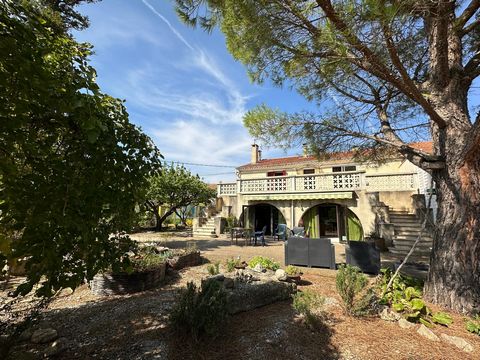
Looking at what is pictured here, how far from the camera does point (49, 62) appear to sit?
8.05ft

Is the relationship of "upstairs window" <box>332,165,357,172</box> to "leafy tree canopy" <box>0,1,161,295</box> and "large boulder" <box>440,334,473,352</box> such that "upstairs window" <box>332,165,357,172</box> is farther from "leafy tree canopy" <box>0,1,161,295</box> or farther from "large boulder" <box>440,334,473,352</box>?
"leafy tree canopy" <box>0,1,161,295</box>

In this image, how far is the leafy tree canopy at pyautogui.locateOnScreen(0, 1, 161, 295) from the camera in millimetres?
1762

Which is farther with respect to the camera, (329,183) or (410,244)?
(329,183)

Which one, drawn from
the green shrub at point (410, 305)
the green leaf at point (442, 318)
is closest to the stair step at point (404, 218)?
the green shrub at point (410, 305)

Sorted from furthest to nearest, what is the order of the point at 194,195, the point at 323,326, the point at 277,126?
1. the point at 194,195
2. the point at 277,126
3. the point at 323,326

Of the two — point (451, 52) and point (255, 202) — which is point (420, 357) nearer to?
point (451, 52)

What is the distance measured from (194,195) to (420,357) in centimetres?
1810

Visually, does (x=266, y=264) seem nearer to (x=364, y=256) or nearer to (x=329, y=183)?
(x=364, y=256)

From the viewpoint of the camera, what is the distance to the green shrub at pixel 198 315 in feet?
11.7

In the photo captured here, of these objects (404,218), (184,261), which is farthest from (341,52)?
(404,218)

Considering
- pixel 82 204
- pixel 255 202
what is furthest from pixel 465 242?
pixel 255 202

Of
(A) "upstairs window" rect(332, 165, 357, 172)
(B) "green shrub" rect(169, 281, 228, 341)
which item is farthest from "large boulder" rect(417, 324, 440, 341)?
(A) "upstairs window" rect(332, 165, 357, 172)

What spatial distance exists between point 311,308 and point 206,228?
1496 cm

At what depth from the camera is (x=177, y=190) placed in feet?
64.8
